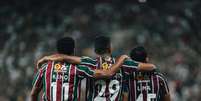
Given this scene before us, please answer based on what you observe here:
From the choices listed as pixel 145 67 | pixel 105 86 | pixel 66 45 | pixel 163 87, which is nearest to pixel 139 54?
pixel 145 67

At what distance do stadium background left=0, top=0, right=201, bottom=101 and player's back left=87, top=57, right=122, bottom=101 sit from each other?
22.8 feet

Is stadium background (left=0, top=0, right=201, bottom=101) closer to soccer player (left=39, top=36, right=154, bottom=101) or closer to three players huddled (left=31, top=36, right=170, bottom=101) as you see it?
three players huddled (left=31, top=36, right=170, bottom=101)

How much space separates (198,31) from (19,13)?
15.0 ft

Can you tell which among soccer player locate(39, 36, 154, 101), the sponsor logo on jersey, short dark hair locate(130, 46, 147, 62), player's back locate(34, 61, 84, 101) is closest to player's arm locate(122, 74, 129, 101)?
soccer player locate(39, 36, 154, 101)

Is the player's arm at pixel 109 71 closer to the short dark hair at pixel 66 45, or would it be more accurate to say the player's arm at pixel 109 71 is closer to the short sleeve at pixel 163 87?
the short dark hair at pixel 66 45

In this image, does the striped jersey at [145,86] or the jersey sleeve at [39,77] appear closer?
the jersey sleeve at [39,77]

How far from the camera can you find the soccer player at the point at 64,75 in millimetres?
5922

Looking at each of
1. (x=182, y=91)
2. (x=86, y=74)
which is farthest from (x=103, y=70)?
(x=182, y=91)

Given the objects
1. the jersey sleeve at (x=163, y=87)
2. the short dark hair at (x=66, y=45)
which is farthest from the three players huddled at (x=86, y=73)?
the jersey sleeve at (x=163, y=87)

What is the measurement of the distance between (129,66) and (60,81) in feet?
2.46

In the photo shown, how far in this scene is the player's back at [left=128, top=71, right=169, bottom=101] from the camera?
641 centimetres

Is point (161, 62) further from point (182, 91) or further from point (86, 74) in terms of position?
point (86, 74)

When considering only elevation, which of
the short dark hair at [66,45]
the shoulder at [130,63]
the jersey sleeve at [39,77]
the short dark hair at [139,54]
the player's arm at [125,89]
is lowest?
the player's arm at [125,89]

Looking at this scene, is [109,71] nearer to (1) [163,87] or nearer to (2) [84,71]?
(2) [84,71]
